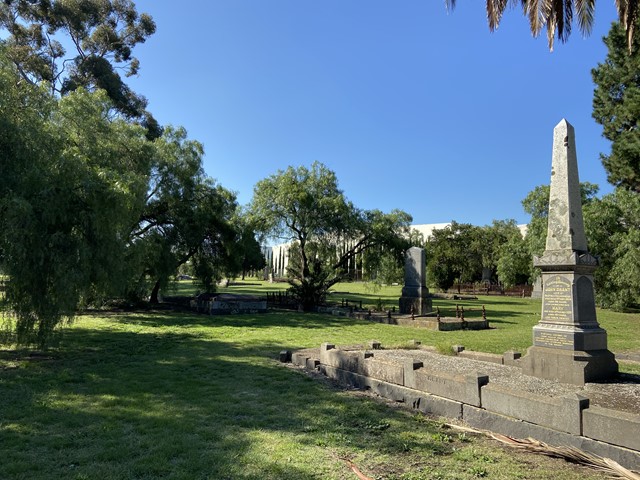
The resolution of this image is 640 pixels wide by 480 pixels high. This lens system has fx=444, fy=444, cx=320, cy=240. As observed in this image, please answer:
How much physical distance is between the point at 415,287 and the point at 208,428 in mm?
18442

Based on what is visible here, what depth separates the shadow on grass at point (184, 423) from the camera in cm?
456

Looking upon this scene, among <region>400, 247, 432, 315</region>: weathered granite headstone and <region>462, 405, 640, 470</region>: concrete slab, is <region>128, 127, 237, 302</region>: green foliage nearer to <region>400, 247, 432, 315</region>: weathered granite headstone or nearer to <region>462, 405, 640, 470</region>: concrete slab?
<region>400, 247, 432, 315</region>: weathered granite headstone

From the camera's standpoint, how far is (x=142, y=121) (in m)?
30.7

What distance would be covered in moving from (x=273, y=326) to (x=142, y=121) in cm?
2001

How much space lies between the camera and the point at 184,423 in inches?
234

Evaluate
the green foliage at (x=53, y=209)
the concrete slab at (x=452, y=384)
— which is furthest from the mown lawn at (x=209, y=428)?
the green foliage at (x=53, y=209)

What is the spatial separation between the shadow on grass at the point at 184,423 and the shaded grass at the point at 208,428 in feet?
0.06

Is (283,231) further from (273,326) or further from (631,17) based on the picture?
(631,17)

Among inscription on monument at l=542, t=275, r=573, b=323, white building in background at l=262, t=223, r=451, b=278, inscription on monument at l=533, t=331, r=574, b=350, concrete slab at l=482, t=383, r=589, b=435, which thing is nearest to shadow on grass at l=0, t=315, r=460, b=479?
concrete slab at l=482, t=383, r=589, b=435

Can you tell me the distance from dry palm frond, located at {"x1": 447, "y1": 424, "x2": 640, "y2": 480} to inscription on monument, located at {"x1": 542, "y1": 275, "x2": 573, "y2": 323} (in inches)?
113

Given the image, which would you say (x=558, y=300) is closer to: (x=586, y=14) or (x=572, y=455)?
(x=572, y=455)

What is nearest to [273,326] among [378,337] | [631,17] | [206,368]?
[378,337]

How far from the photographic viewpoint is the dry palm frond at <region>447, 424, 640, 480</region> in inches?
168

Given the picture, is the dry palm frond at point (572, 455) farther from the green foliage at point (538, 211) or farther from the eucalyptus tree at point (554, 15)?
the green foliage at point (538, 211)
